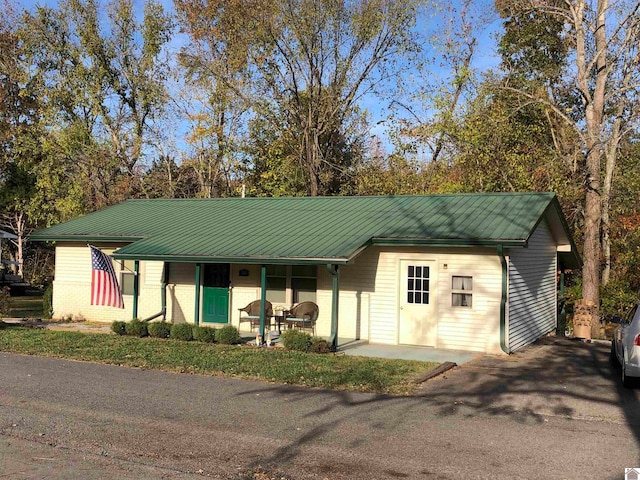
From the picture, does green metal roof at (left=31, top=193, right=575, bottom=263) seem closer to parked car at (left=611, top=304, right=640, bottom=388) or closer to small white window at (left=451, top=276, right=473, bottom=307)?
small white window at (left=451, top=276, right=473, bottom=307)

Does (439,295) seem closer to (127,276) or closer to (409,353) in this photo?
(409,353)

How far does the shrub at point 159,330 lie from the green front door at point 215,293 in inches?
82.7

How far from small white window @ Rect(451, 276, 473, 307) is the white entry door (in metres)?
0.47

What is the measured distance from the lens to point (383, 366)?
12.2 m

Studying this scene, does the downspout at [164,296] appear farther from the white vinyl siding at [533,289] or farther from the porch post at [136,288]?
the white vinyl siding at [533,289]

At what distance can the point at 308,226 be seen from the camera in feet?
57.9

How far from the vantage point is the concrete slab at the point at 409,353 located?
13580 mm

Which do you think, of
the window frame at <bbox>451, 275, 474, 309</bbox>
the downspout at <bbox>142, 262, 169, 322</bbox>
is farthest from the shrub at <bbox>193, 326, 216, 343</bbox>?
the window frame at <bbox>451, 275, 474, 309</bbox>

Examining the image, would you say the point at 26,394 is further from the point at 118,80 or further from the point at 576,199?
the point at 118,80

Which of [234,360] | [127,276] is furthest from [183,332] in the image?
[127,276]

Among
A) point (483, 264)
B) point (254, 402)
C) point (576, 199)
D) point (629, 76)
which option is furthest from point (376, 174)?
point (254, 402)

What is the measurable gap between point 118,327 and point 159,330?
4.26ft

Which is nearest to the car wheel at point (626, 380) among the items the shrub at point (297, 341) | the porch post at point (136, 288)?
the shrub at point (297, 341)

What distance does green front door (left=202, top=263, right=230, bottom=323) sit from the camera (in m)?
18.1
